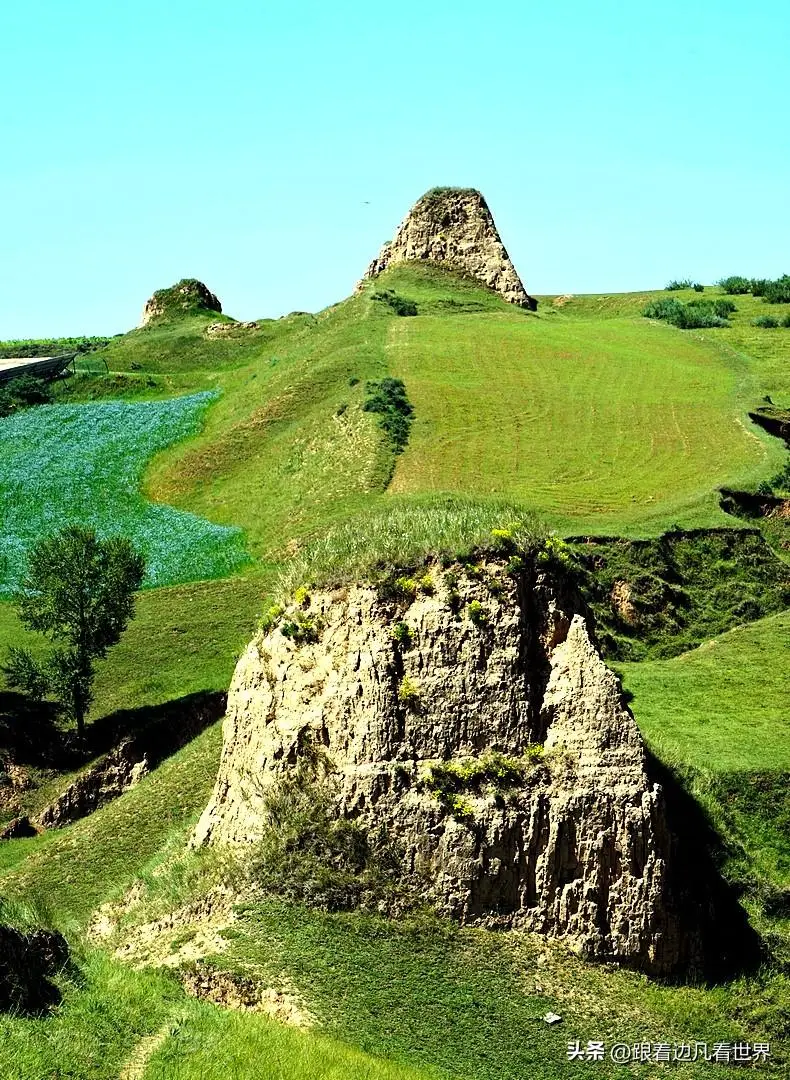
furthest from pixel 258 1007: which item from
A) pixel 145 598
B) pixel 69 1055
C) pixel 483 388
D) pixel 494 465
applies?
pixel 483 388

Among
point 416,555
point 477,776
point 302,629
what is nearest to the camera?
point 477,776

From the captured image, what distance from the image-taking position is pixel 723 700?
1217 inches

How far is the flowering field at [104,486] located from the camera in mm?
48406

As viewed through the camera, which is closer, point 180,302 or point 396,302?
point 396,302

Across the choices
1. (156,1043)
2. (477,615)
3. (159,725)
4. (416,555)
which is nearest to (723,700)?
(477,615)

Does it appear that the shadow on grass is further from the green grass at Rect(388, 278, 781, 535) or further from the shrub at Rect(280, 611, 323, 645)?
the green grass at Rect(388, 278, 781, 535)

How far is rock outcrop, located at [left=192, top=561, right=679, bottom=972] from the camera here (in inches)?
792

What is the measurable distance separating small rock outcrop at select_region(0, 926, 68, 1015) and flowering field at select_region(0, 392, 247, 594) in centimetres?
2827

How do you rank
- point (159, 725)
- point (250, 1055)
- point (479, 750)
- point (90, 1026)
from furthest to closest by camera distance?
1. point (159, 725)
2. point (479, 750)
3. point (90, 1026)
4. point (250, 1055)

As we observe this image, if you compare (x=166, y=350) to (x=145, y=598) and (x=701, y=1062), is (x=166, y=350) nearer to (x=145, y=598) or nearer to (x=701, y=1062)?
(x=145, y=598)

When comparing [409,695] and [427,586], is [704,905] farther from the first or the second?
[427,586]

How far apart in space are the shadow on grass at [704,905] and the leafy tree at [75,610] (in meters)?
18.7

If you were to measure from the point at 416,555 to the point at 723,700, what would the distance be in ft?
39.5

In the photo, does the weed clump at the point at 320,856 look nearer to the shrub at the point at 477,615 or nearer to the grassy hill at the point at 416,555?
the grassy hill at the point at 416,555
